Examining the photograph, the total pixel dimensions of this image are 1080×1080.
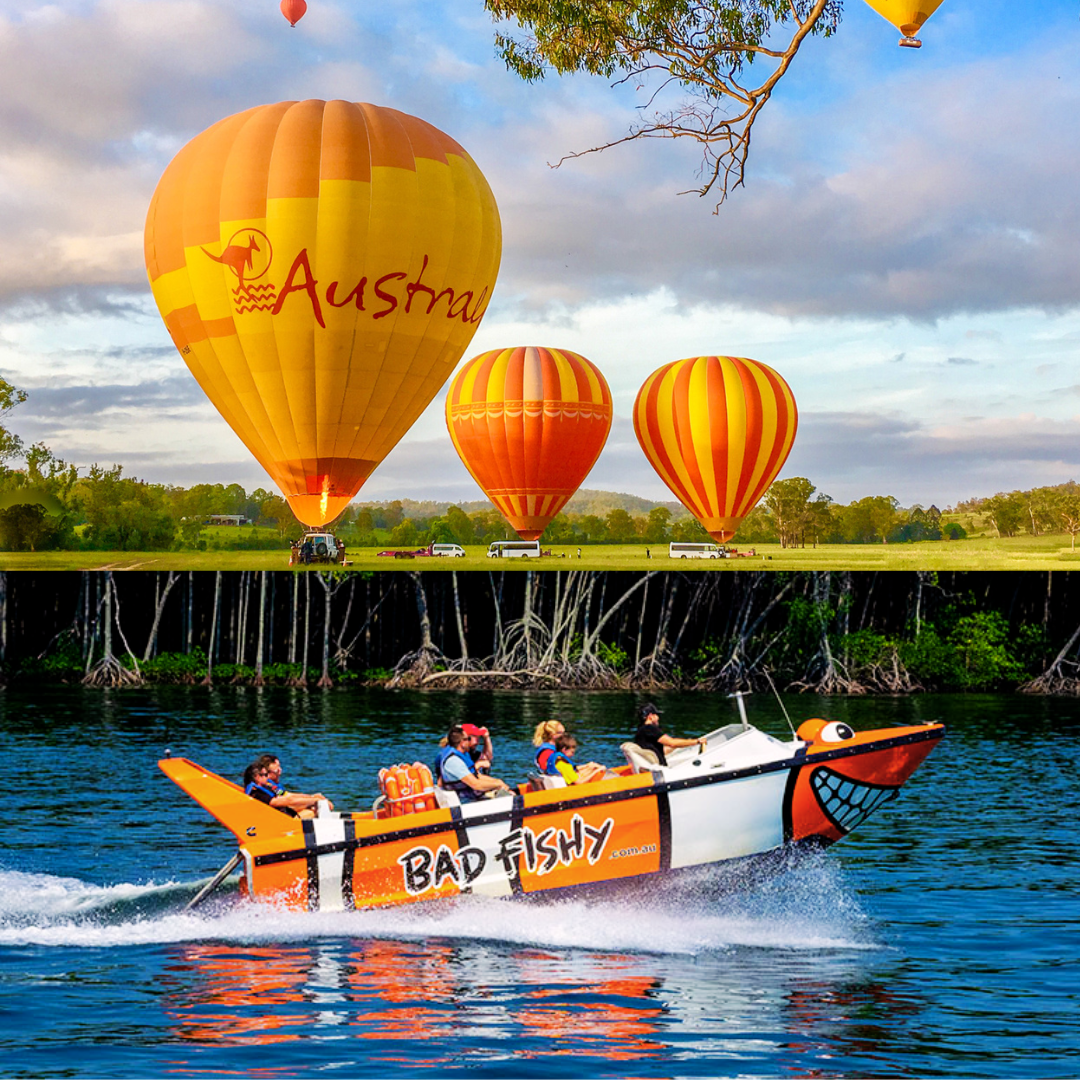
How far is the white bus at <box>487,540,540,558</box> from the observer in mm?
57438

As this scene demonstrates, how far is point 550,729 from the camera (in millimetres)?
15805

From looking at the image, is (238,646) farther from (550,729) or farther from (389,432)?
(550,729)

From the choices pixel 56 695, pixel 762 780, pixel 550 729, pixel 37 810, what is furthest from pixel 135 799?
pixel 56 695

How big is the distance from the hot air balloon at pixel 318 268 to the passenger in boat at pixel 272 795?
26.9 metres

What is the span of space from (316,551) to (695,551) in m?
18.4

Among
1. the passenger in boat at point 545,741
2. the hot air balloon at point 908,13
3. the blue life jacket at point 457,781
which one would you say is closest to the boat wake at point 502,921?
the blue life jacket at point 457,781

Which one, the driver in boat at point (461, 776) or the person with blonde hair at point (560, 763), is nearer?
the driver in boat at point (461, 776)

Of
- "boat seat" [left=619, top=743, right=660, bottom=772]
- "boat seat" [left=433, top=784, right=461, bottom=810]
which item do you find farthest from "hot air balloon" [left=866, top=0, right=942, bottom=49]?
"boat seat" [left=433, top=784, right=461, bottom=810]

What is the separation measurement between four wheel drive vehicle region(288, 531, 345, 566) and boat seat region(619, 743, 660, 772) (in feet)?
108

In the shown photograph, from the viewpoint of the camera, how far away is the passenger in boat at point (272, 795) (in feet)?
49.6

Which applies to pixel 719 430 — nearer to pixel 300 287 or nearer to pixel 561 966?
pixel 300 287

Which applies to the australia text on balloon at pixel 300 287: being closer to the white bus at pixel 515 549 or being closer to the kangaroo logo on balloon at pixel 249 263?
the kangaroo logo on balloon at pixel 249 263

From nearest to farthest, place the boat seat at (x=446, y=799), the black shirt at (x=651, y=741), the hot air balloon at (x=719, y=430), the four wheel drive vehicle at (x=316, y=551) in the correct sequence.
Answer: the boat seat at (x=446, y=799), the black shirt at (x=651, y=741), the four wheel drive vehicle at (x=316, y=551), the hot air balloon at (x=719, y=430)

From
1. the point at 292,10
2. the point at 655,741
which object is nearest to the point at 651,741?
the point at 655,741
